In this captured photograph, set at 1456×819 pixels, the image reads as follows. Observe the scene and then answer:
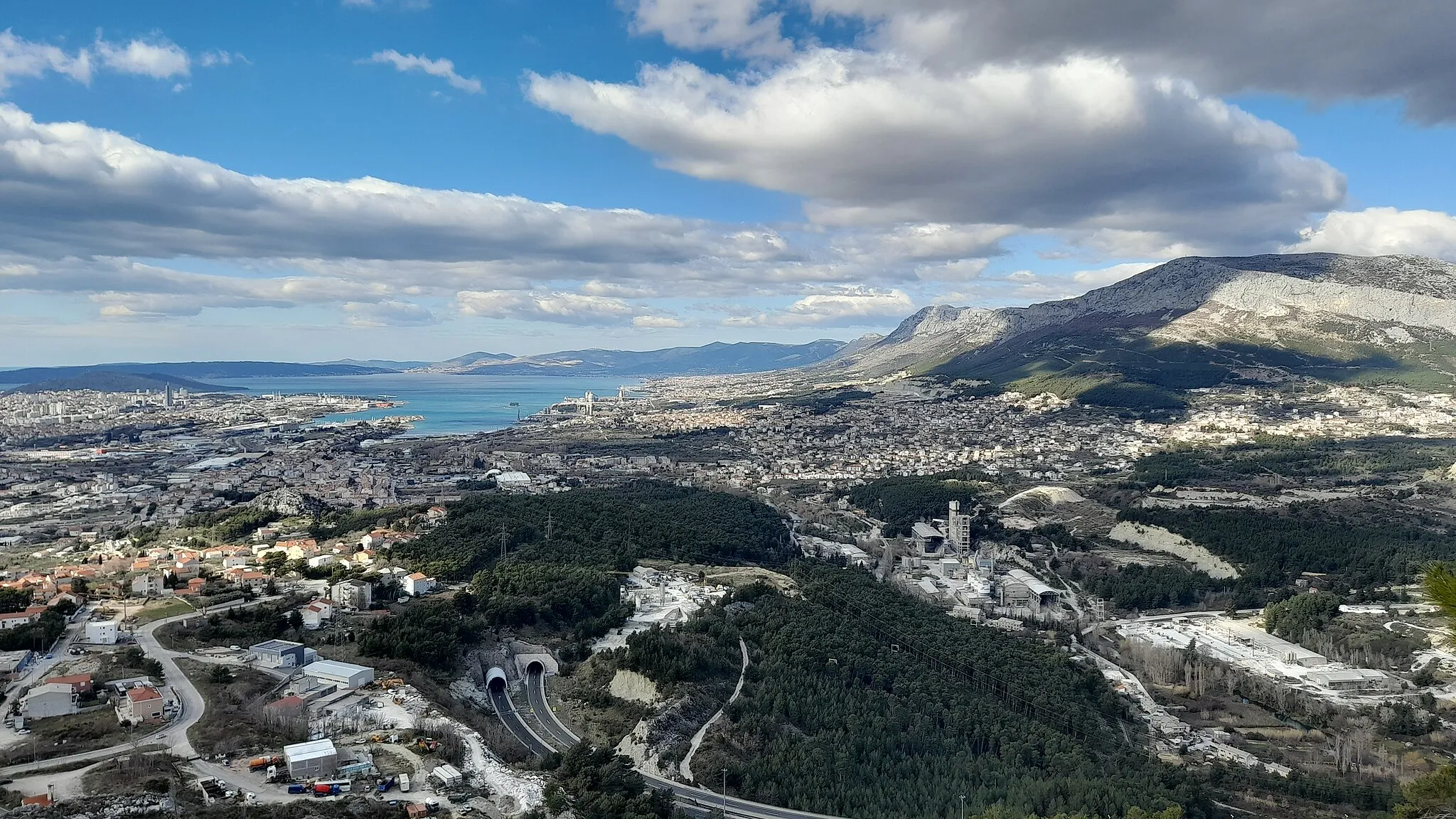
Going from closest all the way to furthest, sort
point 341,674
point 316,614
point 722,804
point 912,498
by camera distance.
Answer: point 722,804 → point 341,674 → point 316,614 → point 912,498

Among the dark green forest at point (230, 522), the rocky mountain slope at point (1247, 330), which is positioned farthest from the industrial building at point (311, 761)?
the rocky mountain slope at point (1247, 330)

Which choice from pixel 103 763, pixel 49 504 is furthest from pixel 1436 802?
pixel 49 504

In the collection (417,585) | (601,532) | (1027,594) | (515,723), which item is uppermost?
(417,585)

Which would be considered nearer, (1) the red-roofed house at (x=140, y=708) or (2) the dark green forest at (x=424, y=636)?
(1) the red-roofed house at (x=140, y=708)

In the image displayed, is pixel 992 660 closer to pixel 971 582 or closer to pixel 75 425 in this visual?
pixel 971 582

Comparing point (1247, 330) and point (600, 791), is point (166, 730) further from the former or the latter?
point (1247, 330)

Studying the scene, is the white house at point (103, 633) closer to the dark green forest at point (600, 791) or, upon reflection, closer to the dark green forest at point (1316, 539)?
the dark green forest at point (600, 791)

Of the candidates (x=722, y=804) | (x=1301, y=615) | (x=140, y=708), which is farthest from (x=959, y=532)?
(x=140, y=708)
